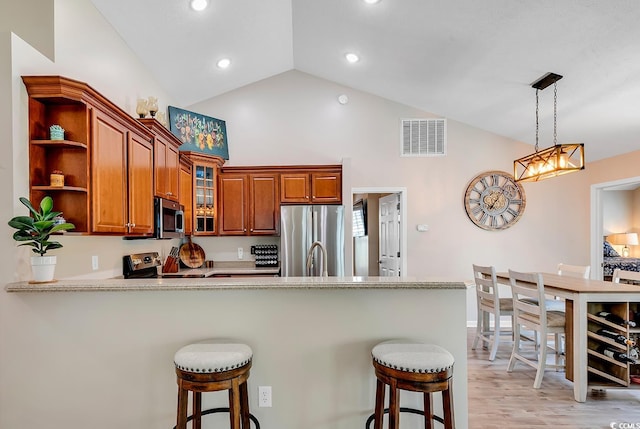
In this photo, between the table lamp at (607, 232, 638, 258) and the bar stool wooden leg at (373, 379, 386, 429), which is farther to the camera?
the table lamp at (607, 232, 638, 258)

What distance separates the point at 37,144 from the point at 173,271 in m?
2.21

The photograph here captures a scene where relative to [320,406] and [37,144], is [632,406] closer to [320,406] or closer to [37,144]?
[320,406]

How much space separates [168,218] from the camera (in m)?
A: 3.27

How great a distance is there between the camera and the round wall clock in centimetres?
483

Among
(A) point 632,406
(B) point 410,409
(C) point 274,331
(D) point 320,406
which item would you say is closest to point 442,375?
(B) point 410,409

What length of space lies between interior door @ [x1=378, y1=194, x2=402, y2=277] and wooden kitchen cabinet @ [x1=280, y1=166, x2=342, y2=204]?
3.45 ft

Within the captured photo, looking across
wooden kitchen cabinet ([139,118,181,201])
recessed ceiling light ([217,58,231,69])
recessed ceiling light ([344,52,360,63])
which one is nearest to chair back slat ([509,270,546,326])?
recessed ceiling light ([344,52,360,63])

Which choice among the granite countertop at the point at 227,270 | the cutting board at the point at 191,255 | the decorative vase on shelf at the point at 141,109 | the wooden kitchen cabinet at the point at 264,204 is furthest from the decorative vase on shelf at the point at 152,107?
the cutting board at the point at 191,255

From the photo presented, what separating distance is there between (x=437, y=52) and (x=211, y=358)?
3446mm

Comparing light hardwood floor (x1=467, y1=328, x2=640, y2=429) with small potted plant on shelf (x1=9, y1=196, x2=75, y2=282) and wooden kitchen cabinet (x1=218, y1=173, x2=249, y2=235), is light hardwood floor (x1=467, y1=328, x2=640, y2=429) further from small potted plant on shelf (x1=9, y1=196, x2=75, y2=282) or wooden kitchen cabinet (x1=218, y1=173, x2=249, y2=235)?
wooden kitchen cabinet (x1=218, y1=173, x2=249, y2=235)

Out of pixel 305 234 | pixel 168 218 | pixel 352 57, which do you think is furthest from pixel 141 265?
pixel 352 57

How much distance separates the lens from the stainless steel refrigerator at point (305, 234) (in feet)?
13.9

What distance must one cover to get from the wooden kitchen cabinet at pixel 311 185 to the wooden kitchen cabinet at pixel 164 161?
1.43 metres

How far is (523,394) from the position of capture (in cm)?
282
